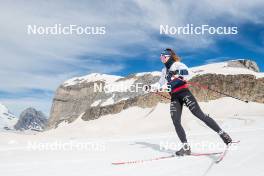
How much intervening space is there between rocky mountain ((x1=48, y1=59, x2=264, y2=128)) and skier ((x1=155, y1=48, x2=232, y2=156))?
7006 millimetres

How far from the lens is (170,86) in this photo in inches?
350

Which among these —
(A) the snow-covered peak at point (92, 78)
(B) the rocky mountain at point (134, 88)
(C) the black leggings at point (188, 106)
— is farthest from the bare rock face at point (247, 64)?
(C) the black leggings at point (188, 106)

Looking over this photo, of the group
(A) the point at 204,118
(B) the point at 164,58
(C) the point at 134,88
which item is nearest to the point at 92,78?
(C) the point at 134,88

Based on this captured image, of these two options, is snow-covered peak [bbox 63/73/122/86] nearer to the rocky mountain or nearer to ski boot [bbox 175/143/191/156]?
the rocky mountain

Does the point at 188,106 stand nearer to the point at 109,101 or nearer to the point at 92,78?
the point at 109,101

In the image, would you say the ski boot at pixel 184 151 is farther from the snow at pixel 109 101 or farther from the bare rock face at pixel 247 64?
the bare rock face at pixel 247 64

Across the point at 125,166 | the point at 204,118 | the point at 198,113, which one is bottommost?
the point at 125,166

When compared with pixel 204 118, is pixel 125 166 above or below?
below

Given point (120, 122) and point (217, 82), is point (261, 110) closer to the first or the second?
point (217, 82)

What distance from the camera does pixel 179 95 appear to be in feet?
28.6

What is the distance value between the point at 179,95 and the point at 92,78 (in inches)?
3793

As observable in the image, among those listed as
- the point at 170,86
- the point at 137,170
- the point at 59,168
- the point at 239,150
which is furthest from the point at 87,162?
the point at 239,150

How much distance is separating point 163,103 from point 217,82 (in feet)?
20.4

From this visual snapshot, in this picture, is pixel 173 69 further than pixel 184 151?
Yes
